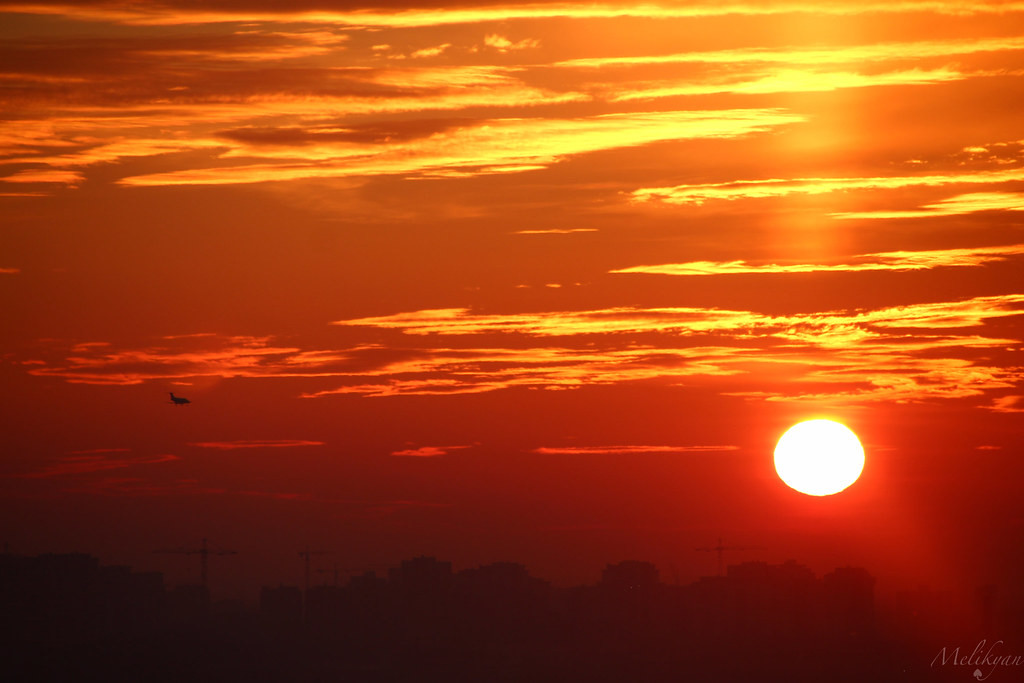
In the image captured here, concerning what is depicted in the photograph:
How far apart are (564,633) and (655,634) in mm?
12695

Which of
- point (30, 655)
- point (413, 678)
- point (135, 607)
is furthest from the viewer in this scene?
point (135, 607)

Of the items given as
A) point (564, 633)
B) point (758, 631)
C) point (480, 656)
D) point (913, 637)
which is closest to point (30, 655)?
point (480, 656)

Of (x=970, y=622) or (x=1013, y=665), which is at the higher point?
(x=970, y=622)

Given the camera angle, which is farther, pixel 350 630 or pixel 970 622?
pixel 350 630

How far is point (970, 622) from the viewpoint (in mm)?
186125

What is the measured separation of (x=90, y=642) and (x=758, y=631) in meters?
87.0

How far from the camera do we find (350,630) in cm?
19825

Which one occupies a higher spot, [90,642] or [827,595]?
[827,595]

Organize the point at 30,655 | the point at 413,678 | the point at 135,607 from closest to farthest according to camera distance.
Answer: the point at 30,655 < the point at 413,678 < the point at 135,607

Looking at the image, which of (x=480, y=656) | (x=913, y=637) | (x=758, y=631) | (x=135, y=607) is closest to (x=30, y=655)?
(x=135, y=607)

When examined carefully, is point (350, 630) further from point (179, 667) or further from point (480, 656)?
point (179, 667)

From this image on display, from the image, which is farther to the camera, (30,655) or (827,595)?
(827,595)

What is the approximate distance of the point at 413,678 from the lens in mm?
179125

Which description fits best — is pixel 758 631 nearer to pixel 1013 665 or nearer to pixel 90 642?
pixel 1013 665
